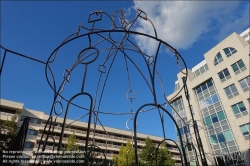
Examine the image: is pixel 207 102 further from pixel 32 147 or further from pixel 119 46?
pixel 32 147

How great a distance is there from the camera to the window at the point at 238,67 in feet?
69.2

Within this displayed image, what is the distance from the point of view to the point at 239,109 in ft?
67.1

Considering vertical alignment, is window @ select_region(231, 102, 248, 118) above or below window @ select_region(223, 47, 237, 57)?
below

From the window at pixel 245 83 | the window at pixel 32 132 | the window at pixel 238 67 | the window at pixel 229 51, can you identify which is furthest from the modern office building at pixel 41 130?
the window at pixel 229 51

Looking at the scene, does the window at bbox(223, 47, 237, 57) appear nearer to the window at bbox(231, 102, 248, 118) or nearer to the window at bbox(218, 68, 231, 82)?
the window at bbox(218, 68, 231, 82)

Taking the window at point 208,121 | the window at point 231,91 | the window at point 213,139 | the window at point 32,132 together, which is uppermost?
the window at point 231,91

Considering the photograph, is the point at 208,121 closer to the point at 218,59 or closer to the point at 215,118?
the point at 215,118

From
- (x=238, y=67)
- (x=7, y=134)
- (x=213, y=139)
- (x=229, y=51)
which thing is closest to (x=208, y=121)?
(x=213, y=139)

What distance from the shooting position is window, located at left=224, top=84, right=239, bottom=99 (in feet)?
70.0

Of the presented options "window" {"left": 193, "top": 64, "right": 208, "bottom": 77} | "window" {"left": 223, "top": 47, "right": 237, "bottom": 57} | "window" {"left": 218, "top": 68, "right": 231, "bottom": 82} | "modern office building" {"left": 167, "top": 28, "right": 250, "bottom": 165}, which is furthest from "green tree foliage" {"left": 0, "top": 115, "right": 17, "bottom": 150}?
"window" {"left": 223, "top": 47, "right": 237, "bottom": 57}

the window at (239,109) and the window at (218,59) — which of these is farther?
the window at (218,59)

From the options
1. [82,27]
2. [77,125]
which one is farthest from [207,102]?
[77,125]

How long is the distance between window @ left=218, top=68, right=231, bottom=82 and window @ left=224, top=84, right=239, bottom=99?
4.04ft

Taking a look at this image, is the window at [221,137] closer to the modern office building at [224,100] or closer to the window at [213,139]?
the modern office building at [224,100]
